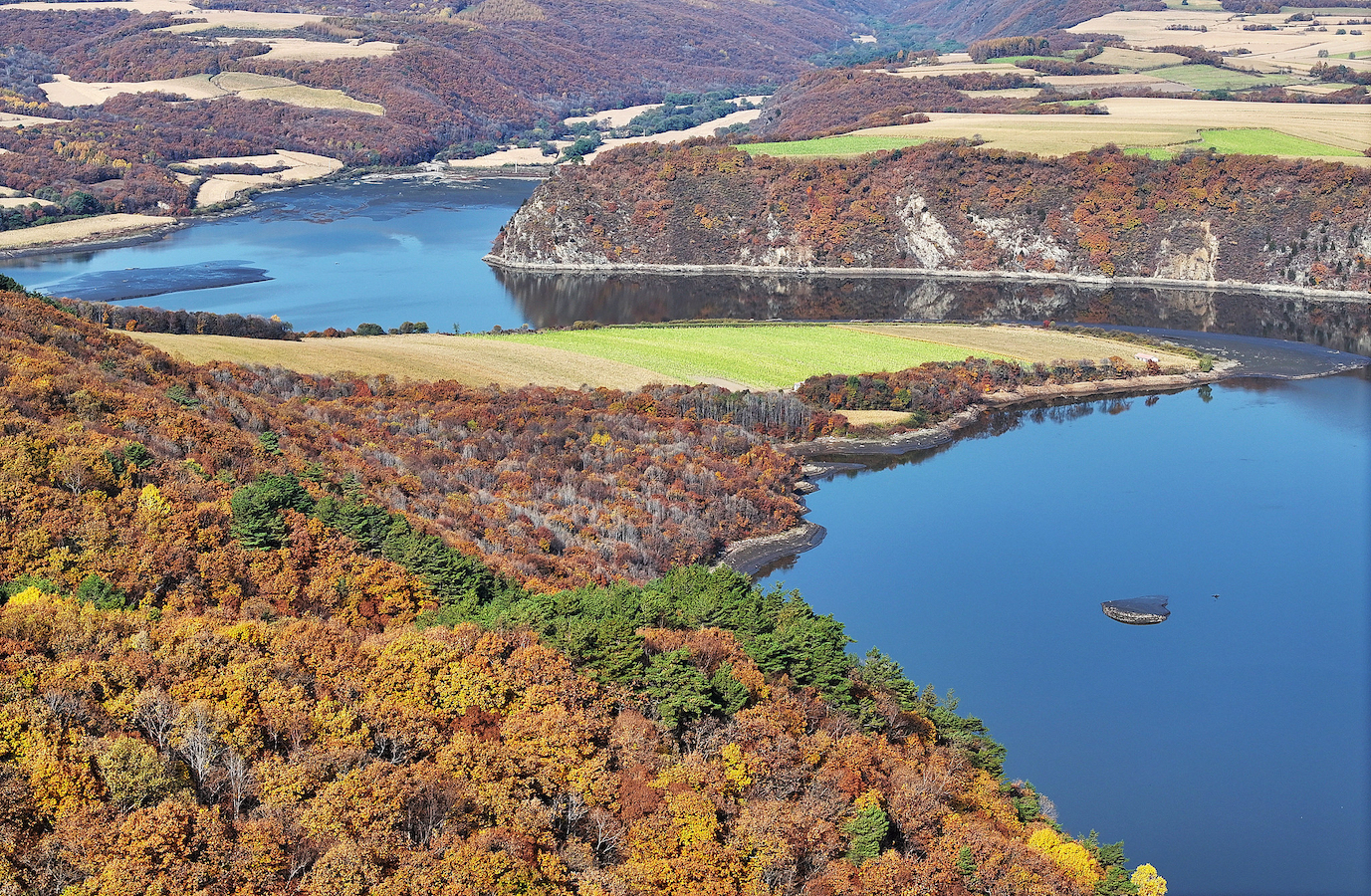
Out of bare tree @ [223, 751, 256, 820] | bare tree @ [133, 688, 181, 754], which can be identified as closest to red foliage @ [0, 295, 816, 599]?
bare tree @ [133, 688, 181, 754]

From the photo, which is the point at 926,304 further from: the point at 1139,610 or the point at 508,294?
the point at 1139,610

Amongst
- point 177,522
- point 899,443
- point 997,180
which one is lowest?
point 899,443

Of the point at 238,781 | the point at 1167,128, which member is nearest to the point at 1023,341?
the point at 1167,128

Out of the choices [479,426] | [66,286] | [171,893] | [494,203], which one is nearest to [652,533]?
[479,426]

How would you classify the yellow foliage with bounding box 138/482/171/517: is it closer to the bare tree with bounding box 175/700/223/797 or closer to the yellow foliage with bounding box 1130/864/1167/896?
the bare tree with bounding box 175/700/223/797

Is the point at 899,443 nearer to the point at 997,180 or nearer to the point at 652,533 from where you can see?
the point at 652,533

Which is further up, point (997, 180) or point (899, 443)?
point (997, 180)

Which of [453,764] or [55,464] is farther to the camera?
[55,464]

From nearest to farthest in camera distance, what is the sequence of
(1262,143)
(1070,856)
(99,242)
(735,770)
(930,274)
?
(735,770) < (1070,856) < (930,274) < (1262,143) < (99,242)
